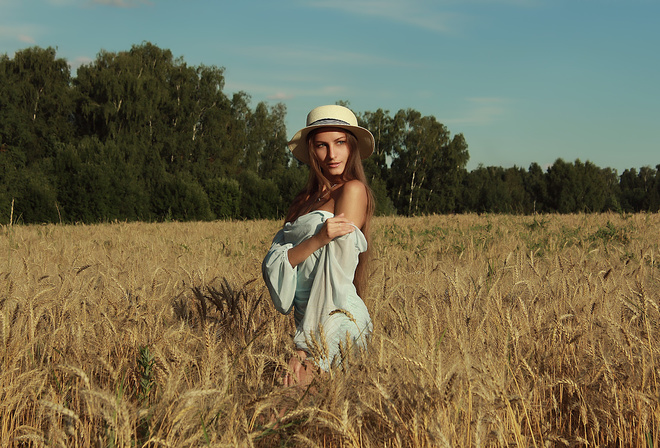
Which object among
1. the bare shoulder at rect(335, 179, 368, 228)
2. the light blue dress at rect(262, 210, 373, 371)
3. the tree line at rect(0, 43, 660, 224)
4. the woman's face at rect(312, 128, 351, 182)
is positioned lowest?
the light blue dress at rect(262, 210, 373, 371)

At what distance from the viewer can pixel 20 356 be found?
2.32 meters

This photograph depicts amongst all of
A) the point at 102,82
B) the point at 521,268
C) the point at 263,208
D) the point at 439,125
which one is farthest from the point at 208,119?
the point at 521,268

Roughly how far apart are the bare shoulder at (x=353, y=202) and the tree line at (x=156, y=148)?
20.4 m

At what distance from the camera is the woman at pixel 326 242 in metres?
2.68

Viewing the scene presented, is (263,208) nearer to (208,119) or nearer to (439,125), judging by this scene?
(208,119)

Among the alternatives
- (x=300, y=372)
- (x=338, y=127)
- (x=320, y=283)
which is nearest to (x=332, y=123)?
(x=338, y=127)

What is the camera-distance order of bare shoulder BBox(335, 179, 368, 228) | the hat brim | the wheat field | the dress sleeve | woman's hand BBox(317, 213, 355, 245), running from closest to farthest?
the wheat field, woman's hand BBox(317, 213, 355, 245), the dress sleeve, bare shoulder BBox(335, 179, 368, 228), the hat brim

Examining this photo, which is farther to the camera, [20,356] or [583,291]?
[583,291]

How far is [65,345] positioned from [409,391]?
68.9 inches

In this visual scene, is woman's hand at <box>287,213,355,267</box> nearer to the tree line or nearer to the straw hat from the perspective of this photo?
the straw hat

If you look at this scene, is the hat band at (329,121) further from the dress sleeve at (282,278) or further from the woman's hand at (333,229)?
the dress sleeve at (282,278)

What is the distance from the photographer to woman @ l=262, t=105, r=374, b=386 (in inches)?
105

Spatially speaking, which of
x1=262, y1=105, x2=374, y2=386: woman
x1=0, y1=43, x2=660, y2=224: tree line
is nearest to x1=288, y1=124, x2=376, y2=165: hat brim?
x1=262, y1=105, x2=374, y2=386: woman

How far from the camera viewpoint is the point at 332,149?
3.10 m
